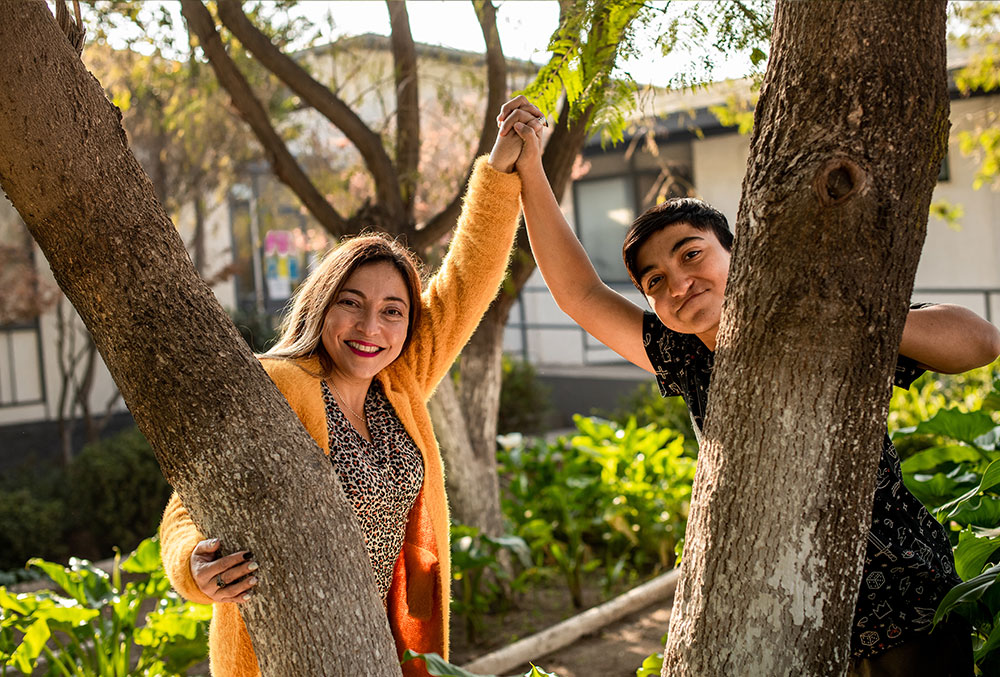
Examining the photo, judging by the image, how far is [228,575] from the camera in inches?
63.5

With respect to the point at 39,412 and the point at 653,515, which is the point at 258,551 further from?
the point at 39,412

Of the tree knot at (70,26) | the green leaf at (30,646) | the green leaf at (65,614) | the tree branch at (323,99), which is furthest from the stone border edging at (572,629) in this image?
the tree knot at (70,26)

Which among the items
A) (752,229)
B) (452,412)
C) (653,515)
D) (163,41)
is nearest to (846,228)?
(752,229)

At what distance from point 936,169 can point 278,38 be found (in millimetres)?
5308

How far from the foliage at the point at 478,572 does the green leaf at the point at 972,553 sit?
9.36 ft

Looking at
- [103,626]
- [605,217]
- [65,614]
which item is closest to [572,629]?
[103,626]

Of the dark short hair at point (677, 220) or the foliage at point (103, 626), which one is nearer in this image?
the dark short hair at point (677, 220)

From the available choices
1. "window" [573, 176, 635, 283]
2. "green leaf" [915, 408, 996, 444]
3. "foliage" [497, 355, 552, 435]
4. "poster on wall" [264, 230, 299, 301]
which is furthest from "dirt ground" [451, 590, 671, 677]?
"poster on wall" [264, 230, 299, 301]

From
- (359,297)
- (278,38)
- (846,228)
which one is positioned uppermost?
(278,38)

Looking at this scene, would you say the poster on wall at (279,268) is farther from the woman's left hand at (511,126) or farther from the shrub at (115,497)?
the woman's left hand at (511,126)

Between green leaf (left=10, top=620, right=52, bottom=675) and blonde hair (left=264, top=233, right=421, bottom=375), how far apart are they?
1.85m

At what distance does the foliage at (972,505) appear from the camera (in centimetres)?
193

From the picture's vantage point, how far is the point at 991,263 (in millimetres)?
11336

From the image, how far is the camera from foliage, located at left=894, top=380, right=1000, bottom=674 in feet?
6.33
